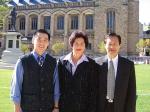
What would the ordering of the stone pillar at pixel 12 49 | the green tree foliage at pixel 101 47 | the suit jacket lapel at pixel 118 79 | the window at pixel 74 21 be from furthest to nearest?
the window at pixel 74 21 → the green tree foliage at pixel 101 47 → the stone pillar at pixel 12 49 → the suit jacket lapel at pixel 118 79

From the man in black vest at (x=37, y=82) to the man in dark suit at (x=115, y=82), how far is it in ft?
2.65

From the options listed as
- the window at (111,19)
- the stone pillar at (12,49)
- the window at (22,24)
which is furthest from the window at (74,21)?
the stone pillar at (12,49)

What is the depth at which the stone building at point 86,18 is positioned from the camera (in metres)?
78.6

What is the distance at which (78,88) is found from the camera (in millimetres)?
6523

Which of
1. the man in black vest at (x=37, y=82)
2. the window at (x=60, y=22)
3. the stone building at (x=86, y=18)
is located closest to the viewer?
the man in black vest at (x=37, y=82)

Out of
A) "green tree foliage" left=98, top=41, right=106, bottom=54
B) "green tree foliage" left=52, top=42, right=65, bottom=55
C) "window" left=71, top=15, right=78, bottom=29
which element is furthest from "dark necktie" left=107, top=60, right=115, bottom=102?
"window" left=71, top=15, right=78, bottom=29

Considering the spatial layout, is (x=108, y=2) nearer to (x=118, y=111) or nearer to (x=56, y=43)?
(x=56, y=43)

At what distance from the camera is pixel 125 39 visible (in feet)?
A: 256

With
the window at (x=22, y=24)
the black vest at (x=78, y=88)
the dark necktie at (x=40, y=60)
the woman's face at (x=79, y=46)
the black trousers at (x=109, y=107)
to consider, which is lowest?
the black trousers at (x=109, y=107)

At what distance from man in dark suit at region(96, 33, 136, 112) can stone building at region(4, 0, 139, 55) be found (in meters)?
69.8

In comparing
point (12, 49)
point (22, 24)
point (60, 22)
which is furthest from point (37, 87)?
point (22, 24)

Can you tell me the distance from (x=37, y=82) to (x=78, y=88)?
680mm

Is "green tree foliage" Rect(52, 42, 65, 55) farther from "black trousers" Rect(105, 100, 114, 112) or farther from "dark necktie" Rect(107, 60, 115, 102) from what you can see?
"black trousers" Rect(105, 100, 114, 112)

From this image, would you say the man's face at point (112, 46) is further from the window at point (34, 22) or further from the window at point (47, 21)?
the window at point (34, 22)
